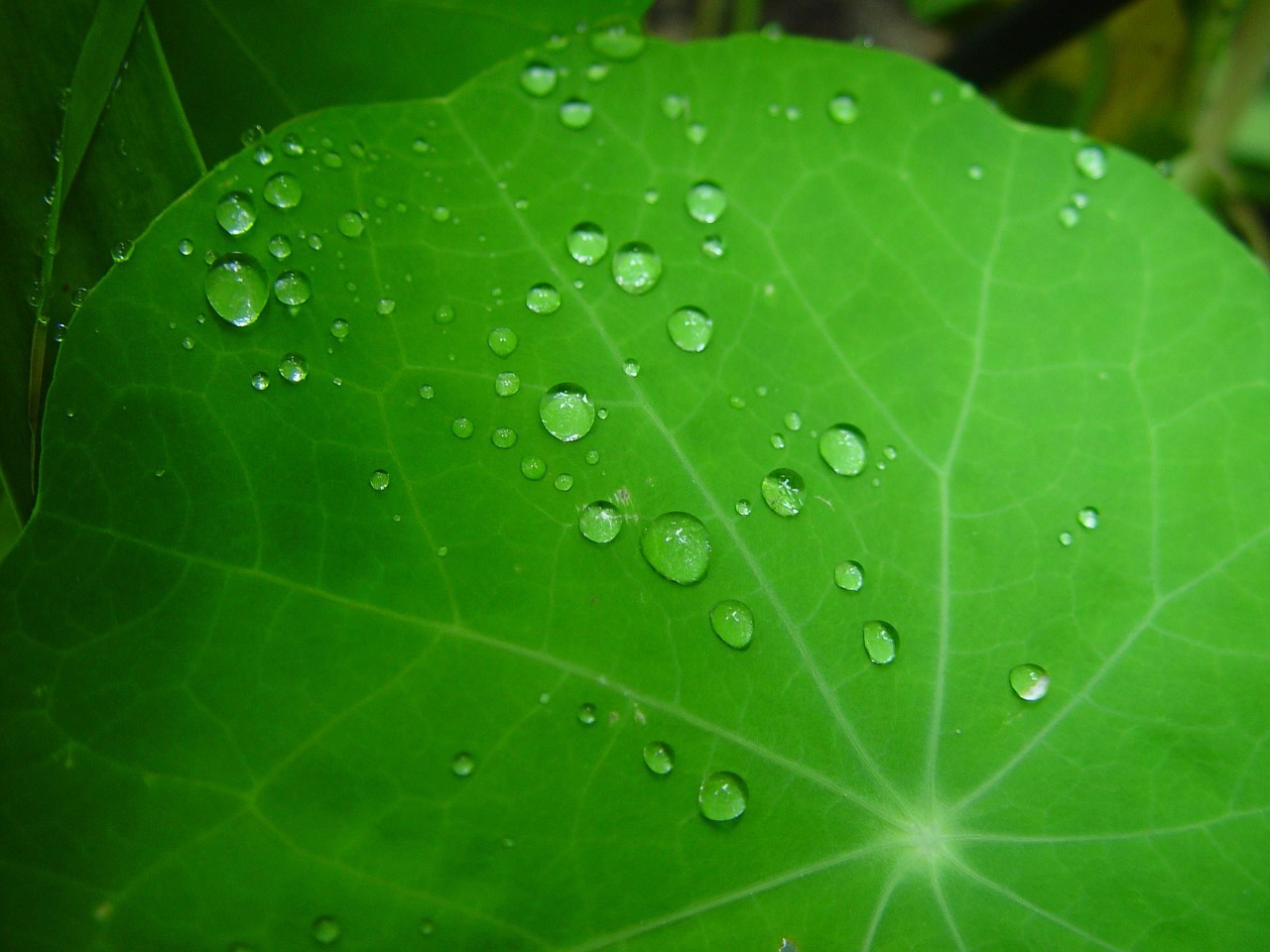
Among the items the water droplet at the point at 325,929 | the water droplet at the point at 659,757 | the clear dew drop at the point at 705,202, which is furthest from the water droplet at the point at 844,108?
the water droplet at the point at 325,929

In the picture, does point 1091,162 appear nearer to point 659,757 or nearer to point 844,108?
point 844,108

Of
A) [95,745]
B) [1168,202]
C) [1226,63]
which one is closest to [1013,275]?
[1168,202]

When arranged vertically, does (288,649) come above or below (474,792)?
above

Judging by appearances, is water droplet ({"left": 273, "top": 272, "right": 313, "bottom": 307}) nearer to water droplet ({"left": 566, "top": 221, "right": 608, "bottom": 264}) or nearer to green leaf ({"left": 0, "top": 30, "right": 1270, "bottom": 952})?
green leaf ({"left": 0, "top": 30, "right": 1270, "bottom": 952})

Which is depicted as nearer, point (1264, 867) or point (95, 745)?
point (95, 745)

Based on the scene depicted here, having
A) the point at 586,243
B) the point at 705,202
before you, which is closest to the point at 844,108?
the point at 705,202

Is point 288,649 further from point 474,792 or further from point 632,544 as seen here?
point 632,544

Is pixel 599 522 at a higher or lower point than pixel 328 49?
lower
